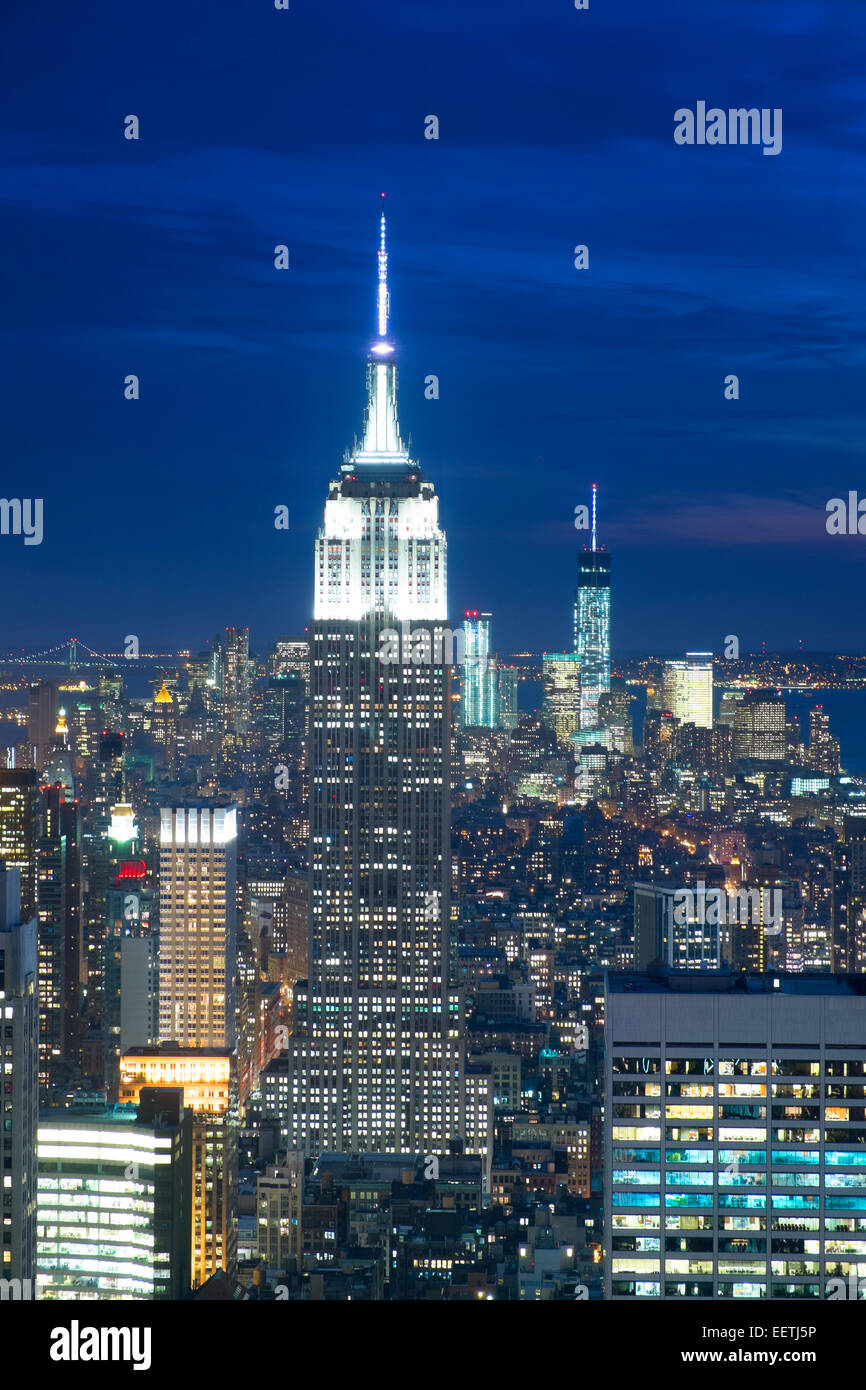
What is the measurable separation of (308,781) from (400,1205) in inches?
269

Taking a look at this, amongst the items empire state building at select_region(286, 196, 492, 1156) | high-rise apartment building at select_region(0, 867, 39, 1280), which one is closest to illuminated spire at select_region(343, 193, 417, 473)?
A: empire state building at select_region(286, 196, 492, 1156)

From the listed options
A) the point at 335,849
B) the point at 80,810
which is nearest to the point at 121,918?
the point at 80,810

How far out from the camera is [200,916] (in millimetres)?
21859

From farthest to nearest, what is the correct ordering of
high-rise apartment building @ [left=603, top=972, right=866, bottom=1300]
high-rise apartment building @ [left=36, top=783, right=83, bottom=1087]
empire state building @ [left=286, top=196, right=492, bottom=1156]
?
1. empire state building @ [left=286, top=196, right=492, bottom=1156]
2. high-rise apartment building @ [left=36, top=783, right=83, bottom=1087]
3. high-rise apartment building @ [left=603, top=972, right=866, bottom=1300]

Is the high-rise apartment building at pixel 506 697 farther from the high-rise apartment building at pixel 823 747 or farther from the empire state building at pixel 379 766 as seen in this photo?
the high-rise apartment building at pixel 823 747

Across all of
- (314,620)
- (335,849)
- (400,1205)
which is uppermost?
(314,620)

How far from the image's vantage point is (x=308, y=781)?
756 inches

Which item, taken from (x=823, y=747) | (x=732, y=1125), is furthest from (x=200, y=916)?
(x=732, y=1125)

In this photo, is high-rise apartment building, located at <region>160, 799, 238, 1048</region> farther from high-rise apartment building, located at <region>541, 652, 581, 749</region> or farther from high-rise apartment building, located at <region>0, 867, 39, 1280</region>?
high-rise apartment building, located at <region>0, 867, 39, 1280</region>

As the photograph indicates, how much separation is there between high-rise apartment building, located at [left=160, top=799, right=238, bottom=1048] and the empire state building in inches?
75.6

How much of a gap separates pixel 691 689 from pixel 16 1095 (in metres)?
11.0

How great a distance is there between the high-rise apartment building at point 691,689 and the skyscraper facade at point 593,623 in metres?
0.71

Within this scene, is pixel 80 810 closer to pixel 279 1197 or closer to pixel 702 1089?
pixel 279 1197

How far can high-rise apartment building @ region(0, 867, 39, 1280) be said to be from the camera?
27.7ft
